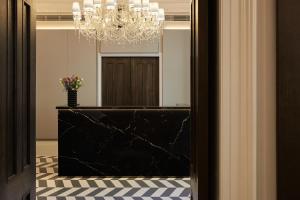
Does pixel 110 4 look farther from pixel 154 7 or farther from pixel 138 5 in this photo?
pixel 154 7

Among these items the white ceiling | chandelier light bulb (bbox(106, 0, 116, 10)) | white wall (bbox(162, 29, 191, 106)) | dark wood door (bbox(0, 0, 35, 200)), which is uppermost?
the white ceiling

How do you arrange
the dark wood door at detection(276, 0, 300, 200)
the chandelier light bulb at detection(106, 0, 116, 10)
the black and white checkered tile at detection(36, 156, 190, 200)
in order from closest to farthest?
the dark wood door at detection(276, 0, 300, 200), the black and white checkered tile at detection(36, 156, 190, 200), the chandelier light bulb at detection(106, 0, 116, 10)

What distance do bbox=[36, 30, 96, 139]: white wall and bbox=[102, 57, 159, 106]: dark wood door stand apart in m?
0.40

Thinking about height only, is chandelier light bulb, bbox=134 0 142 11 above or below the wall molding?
above

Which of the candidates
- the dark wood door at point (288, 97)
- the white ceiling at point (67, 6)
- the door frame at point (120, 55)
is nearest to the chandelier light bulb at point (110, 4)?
the white ceiling at point (67, 6)

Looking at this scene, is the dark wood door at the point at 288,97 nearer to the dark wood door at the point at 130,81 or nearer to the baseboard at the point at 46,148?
the baseboard at the point at 46,148

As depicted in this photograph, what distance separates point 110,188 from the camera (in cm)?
607

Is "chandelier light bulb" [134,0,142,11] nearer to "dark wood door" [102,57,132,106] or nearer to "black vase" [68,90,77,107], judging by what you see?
"black vase" [68,90,77,107]

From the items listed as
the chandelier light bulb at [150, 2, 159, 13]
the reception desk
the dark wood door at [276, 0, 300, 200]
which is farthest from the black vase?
the dark wood door at [276, 0, 300, 200]

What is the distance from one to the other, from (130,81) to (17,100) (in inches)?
349

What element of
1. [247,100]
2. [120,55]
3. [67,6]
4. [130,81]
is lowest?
[247,100]

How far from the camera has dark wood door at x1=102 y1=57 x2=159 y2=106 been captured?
10.9m

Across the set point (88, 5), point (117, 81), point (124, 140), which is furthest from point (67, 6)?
point (124, 140)

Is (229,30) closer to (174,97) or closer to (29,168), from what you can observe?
(29,168)
